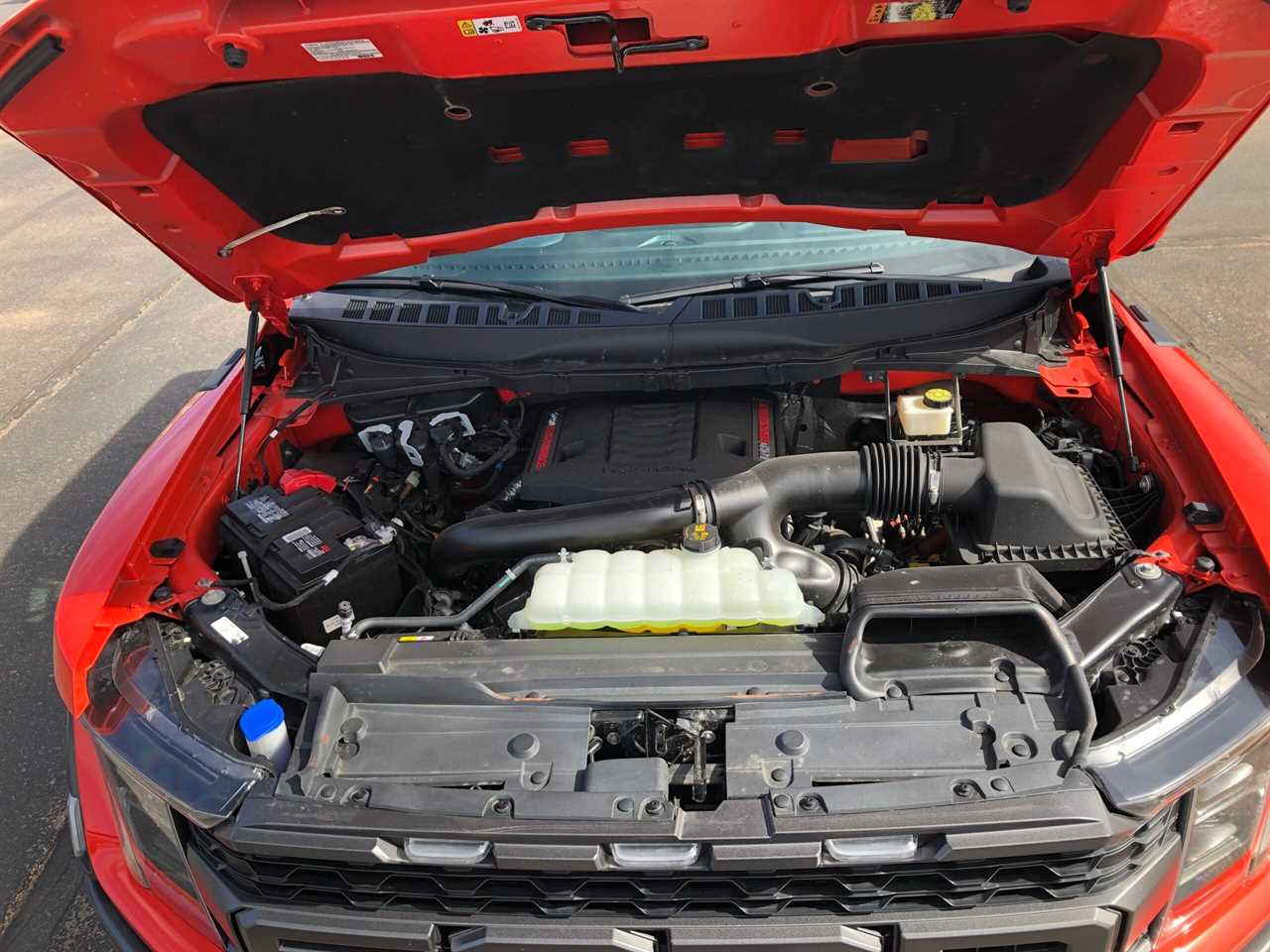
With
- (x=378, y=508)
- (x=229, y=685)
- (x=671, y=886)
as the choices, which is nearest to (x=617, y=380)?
(x=378, y=508)

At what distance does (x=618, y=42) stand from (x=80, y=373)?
474cm

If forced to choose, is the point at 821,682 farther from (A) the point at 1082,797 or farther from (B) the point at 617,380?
(B) the point at 617,380

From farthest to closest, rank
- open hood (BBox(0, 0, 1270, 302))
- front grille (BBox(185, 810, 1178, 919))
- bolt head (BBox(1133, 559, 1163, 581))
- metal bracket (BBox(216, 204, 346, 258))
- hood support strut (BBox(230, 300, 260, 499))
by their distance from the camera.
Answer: hood support strut (BBox(230, 300, 260, 499))
metal bracket (BBox(216, 204, 346, 258))
bolt head (BBox(1133, 559, 1163, 581))
open hood (BBox(0, 0, 1270, 302))
front grille (BBox(185, 810, 1178, 919))

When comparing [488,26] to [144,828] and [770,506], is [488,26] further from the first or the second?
[144,828]

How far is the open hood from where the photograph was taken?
146cm

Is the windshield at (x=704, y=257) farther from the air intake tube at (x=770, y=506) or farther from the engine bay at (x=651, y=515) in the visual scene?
the air intake tube at (x=770, y=506)

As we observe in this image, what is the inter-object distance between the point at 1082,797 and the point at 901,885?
295 millimetres

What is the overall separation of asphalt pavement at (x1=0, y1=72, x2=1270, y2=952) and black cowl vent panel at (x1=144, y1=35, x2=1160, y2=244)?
1.92 metres

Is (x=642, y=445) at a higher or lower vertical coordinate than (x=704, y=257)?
lower

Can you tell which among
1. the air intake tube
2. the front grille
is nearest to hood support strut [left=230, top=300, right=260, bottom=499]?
the air intake tube

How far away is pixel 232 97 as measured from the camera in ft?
5.64

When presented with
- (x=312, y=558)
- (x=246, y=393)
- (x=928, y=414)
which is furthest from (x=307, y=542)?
(x=928, y=414)

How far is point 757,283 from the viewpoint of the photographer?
248cm

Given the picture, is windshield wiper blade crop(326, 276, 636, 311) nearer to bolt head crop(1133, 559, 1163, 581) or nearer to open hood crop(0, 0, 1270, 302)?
open hood crop(0, 0, 1270, 302)
